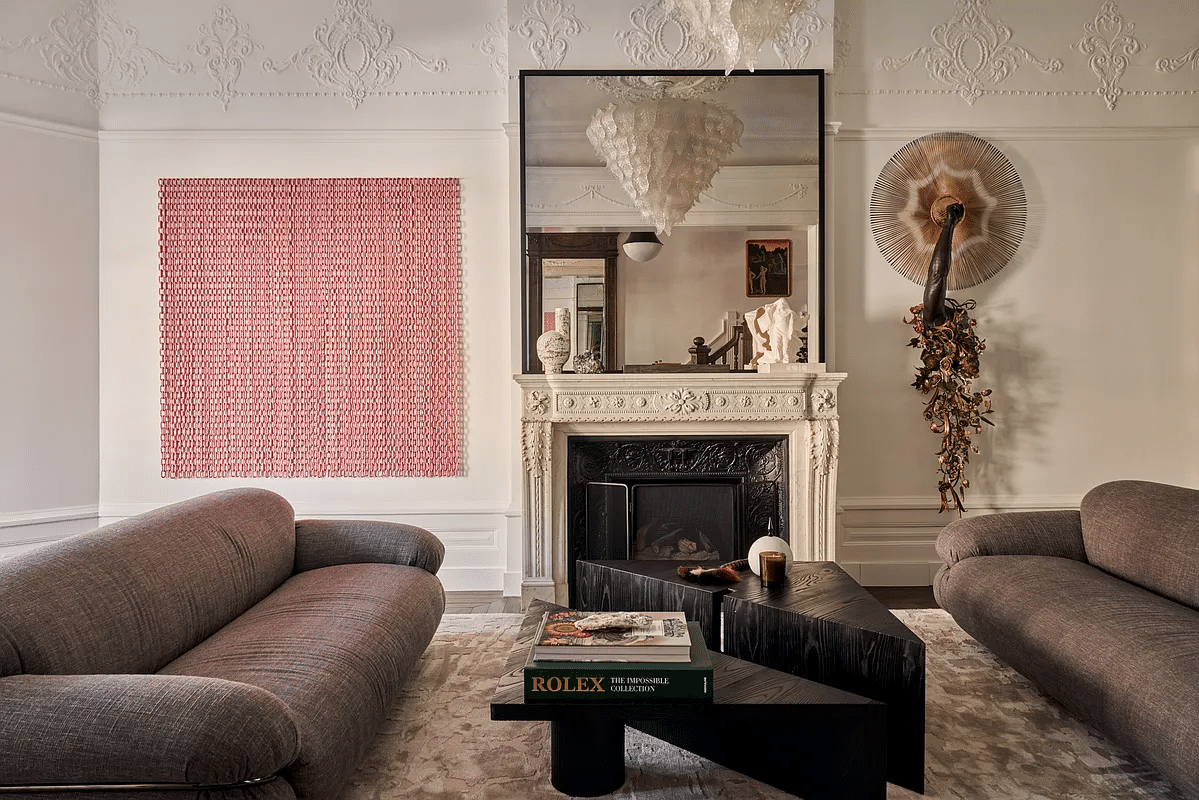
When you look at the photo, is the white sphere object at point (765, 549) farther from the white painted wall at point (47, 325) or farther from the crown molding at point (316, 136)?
the white painted wall at point (47, 325)

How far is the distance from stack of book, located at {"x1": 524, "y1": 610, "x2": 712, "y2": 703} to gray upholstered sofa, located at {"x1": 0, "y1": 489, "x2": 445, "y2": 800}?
0.48m

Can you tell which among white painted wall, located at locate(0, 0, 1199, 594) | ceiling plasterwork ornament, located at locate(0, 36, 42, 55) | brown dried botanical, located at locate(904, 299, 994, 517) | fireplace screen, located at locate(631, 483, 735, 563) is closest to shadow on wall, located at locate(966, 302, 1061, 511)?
white painted wall, located at locate(0, 0, 1199, 594)

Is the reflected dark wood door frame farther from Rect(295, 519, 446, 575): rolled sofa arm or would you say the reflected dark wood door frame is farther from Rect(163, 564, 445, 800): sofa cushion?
Rect(163, 564, 445, 800): sofa cushion

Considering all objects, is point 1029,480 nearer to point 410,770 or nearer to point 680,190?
point 680,190

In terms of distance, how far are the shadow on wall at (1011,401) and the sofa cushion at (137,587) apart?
3667 mm

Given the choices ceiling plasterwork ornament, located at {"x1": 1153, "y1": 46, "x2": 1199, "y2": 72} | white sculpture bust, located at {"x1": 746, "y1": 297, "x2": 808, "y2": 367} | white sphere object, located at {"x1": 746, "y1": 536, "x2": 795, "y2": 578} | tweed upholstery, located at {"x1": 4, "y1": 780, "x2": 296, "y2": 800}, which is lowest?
tweed upholstery, located at {"x1": 4, "y1": 780, "x2": 296, "y2": 800}

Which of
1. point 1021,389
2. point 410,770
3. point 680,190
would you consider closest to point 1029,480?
point 1021,389

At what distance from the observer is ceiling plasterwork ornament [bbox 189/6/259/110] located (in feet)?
14.6

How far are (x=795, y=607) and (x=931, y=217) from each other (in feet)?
9.42

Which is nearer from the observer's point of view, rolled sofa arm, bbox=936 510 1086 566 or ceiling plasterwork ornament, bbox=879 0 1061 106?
rolled sofa arm, bbox=936 510 1086 566

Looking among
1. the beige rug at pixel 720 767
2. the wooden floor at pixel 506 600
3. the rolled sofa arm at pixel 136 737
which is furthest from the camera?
the wooden floor at pixel 506 600

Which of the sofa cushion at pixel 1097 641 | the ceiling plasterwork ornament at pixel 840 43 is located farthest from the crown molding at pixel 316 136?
the sofa cushion at pixel 1097 641

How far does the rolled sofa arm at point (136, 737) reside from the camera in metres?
1.45

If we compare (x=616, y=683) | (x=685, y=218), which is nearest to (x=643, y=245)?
(x=685, y=218)
